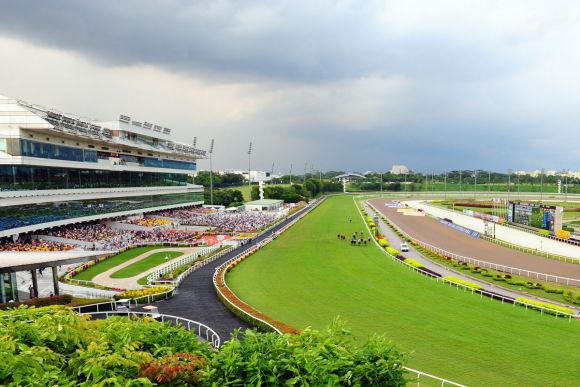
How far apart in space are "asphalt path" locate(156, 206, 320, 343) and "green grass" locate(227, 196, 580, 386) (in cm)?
174

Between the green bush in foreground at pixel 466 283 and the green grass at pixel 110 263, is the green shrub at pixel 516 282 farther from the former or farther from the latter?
the green grass at pixel 110 263

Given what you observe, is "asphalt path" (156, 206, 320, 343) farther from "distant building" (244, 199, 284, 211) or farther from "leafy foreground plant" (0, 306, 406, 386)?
"distant building" (244, 199, 284, 211)

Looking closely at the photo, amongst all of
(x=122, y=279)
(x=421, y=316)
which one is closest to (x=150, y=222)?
(x=122, y=279)

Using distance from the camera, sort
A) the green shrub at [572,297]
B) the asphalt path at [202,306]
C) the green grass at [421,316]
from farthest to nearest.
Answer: the green shrub at [572,297], the asphalt path at [202,306], the green grass at [421,316]

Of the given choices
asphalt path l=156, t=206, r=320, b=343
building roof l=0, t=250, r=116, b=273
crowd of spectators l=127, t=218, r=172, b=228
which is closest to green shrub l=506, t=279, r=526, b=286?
asphalt path l=156, t=206, r=320, b=343

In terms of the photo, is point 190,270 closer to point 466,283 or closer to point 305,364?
Result: point 466,283

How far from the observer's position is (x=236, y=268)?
31969 mm

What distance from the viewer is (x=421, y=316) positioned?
1970 centimetres

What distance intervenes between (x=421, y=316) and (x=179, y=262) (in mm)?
19517

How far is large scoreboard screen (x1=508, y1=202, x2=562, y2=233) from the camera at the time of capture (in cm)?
4647

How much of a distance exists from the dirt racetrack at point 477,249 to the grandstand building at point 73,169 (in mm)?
33889

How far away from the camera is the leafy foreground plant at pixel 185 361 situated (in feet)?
20.5

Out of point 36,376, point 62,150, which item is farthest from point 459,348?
point 62,150

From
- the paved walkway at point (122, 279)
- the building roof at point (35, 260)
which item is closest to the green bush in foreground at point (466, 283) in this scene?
the paved walkway at point (122, 279)
